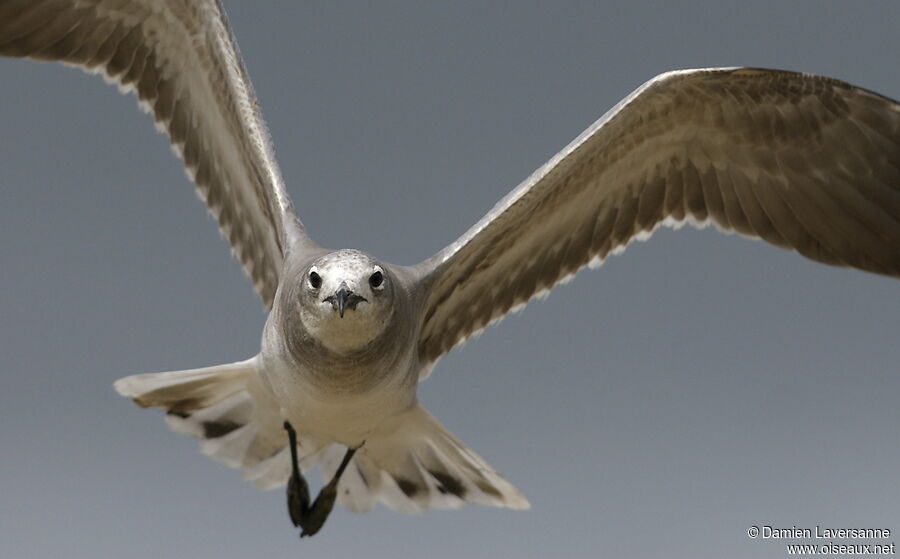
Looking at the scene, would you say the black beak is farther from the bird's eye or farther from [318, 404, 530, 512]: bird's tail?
[318, 404, 530, 512]: bird's tail

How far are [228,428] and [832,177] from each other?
14.4ft

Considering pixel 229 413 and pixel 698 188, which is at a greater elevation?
pixel 698 188

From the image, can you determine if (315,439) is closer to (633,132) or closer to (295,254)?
(295,254)

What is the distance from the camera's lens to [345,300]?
5578mm

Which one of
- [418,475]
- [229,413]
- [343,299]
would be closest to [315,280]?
[343,299]

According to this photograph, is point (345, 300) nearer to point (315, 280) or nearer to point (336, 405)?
point (315, 280)

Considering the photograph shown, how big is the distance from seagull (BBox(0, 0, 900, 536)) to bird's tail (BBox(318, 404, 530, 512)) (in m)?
0.01

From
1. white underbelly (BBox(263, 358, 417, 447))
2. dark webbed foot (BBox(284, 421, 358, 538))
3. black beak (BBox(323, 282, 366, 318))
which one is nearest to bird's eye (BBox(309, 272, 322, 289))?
black beak (BBox(323, 282, 366, 318))

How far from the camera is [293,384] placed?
6.38m

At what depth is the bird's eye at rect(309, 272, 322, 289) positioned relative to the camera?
575 centimetres

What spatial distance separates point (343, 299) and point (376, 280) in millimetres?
303

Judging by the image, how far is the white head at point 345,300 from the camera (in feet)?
18.5

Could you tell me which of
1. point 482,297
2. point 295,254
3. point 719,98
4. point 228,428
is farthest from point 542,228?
point 228,428

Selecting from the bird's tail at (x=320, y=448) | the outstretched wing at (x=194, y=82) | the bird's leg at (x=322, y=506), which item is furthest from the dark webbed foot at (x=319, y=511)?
the outstretched wing at (x=194, y=82)
